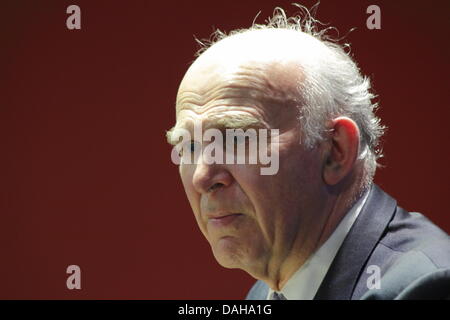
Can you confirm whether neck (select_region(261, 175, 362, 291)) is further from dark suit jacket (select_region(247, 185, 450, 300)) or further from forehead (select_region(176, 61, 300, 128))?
forehead (select_region(176, 61, 300, 128))

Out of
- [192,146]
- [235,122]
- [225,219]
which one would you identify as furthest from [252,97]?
[225,219]

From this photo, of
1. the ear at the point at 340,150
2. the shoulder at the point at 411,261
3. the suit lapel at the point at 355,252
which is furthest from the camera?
the ear at the point at 340,150

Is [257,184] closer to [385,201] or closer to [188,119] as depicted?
[188,119]

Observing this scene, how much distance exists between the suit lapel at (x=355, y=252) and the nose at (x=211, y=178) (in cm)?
36

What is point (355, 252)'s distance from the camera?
1673 mm

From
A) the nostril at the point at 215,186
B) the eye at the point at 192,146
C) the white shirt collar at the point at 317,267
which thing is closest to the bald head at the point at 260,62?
the eye at the point at 192,146

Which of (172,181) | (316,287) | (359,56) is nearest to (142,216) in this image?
(172,181)

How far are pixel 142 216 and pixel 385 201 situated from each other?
1.40 metres

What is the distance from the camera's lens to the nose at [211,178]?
1.69 meters

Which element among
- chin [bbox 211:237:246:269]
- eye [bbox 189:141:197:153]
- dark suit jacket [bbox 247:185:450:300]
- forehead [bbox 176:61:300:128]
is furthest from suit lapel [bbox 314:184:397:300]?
eye [bbox 189:141:197:153]

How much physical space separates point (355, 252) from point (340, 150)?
0.93ft

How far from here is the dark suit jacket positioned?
57.1 inches

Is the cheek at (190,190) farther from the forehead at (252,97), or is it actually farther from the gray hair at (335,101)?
the gray hair at (335,101)

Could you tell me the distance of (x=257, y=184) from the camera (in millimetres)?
1678
